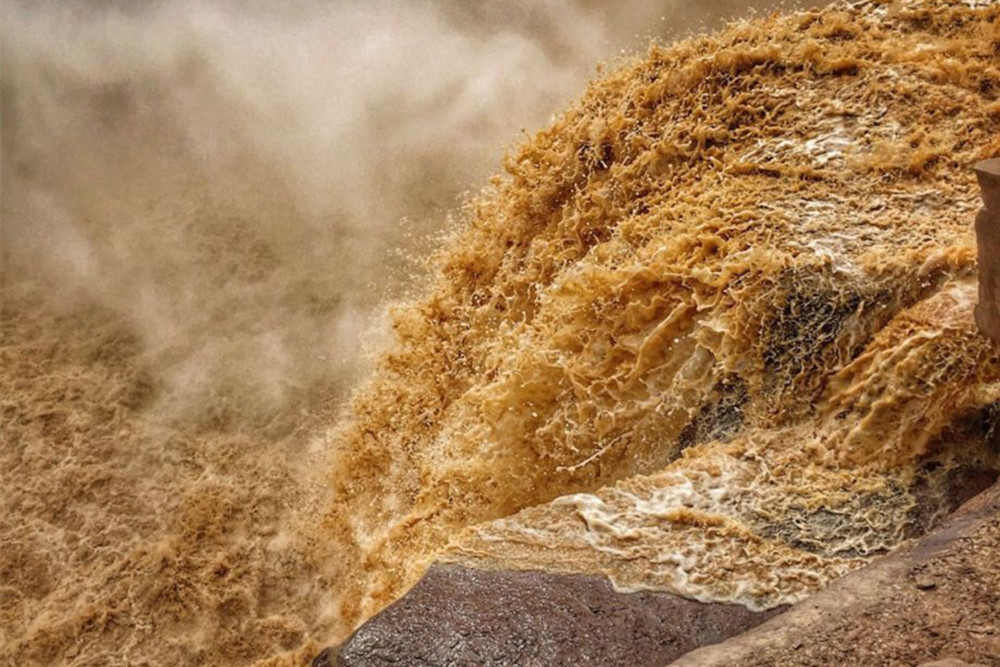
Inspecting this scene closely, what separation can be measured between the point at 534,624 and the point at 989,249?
1.53m

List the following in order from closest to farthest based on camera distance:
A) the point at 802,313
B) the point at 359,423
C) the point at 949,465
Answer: the point at 949,465, the point at 802,313, the point at 359,423

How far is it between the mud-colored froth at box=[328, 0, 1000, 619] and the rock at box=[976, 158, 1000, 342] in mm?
398

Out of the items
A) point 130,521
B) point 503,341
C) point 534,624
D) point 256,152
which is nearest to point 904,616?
point 534,624

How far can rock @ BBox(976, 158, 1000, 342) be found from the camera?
216 cm

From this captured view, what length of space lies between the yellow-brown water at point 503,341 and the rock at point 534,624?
12cm

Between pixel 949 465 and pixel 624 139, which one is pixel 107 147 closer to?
pixel 624 139

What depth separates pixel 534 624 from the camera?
233 centimetres

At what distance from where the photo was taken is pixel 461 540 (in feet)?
9.18

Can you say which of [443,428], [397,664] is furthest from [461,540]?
[443,428]

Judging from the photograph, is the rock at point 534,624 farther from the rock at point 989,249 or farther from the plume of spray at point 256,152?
the plume of spray at point 256,152

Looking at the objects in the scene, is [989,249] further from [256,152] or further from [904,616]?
[256,152]

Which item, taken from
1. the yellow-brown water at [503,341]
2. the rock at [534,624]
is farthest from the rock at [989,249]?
the rock at [534,624]

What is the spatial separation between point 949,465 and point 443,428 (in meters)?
2.46

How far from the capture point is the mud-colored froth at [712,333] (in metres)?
2.79
